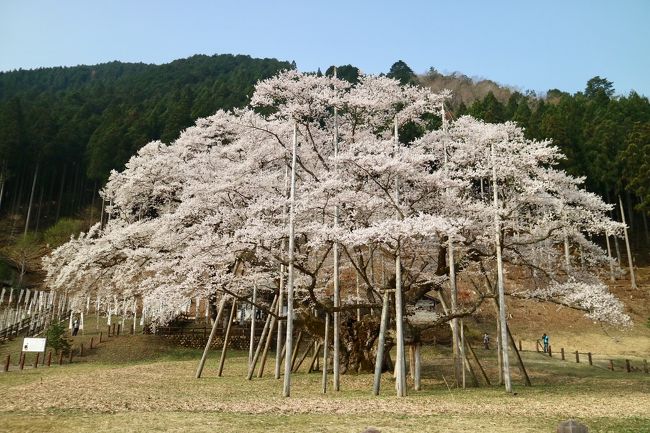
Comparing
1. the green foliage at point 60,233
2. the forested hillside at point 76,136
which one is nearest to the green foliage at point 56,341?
the green foliage at point 60,233

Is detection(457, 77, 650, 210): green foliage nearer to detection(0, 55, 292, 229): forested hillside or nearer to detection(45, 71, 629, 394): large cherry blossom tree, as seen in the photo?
detection(45, 71, 629, 394): large cherry blossom tree

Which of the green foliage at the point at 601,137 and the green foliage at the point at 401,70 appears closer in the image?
the green foliage at the point at 601,137

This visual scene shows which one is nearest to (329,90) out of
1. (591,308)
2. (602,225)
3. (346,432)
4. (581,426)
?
(602,225)

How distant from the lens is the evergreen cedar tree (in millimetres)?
16703

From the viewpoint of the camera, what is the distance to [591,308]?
1666cm

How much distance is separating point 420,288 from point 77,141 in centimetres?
5859

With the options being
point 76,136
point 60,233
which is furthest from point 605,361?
point 76,136

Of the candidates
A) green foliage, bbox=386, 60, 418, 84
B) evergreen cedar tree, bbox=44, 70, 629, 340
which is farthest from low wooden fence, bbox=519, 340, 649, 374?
green foliage, bbox=386, 60, 418, 84

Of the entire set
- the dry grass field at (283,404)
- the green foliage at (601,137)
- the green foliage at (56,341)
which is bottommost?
the dry grass field at (283,404)

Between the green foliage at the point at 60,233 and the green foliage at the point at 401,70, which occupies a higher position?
the green foliage at the point at 401,70

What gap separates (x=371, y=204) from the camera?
655 inches

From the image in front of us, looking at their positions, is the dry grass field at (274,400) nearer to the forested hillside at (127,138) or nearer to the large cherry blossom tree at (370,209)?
the large cherry blossom tree at (370,209)

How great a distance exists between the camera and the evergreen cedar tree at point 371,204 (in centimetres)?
1670

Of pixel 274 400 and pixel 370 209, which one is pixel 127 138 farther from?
pixel 274 400
